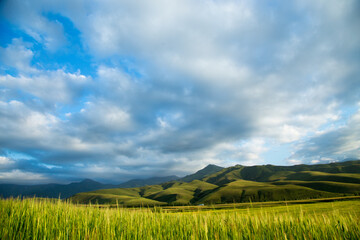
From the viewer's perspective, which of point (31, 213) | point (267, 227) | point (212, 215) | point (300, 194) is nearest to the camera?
point (267, 227)

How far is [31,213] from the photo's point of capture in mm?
7789

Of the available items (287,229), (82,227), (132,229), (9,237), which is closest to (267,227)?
(287,229)

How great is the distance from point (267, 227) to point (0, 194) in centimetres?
1517

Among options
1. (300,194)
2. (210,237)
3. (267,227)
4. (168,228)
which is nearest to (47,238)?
(168,228)

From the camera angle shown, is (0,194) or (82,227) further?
(0,194)

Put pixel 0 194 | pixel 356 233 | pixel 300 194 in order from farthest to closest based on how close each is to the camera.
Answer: pixel 300 194 < pixel 0 194 < pixel 356 233

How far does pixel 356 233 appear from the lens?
571 cm

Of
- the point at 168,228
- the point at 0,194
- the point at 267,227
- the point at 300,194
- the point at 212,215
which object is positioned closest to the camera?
the point at 267,227

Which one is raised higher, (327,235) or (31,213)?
(31,213)

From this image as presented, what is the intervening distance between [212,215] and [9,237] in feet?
24.3

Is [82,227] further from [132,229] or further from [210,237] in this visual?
[210,237]

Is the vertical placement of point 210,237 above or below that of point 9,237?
below

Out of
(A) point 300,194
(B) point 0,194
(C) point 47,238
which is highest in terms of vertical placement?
(B) point 0,194

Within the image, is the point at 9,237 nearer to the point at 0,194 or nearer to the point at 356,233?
the point at 0,194
